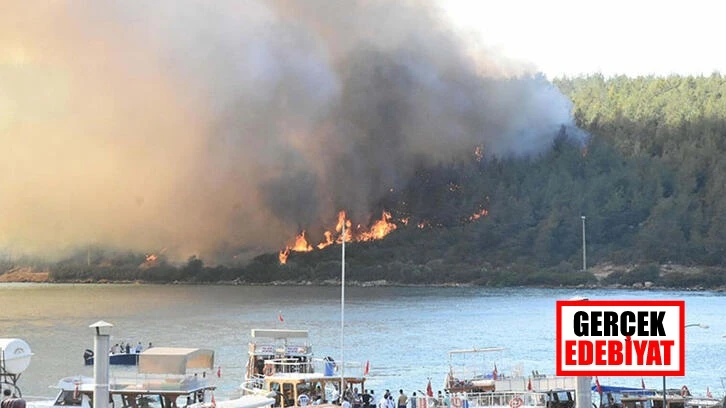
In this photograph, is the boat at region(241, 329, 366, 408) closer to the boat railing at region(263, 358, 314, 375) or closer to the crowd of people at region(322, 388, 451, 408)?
the boat railing at region(263, 358, 314, 375)

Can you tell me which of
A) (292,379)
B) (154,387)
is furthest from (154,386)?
(292,379)

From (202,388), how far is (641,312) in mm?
26472

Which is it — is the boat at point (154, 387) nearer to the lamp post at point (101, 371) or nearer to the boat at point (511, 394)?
the boat at point (511, 394)

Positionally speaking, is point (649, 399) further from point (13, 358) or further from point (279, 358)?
point (13, 358)

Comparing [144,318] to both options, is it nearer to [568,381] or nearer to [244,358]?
[244,358]

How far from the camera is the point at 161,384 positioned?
37.2m

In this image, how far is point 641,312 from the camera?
12562 millimetres

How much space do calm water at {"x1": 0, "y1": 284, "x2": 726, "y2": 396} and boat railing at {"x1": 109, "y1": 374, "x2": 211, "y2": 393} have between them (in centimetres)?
1926

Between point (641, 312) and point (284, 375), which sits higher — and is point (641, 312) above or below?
above

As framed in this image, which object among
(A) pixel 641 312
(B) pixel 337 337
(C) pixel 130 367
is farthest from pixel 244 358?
(A) pixel 641 312

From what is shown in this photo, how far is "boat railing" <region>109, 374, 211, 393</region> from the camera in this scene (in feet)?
121

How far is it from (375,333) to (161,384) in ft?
293

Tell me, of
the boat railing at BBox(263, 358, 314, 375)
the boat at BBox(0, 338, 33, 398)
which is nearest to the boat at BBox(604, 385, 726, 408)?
the boat railing at BBox(263, 358, 314, 375)

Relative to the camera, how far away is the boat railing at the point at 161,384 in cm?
3678
